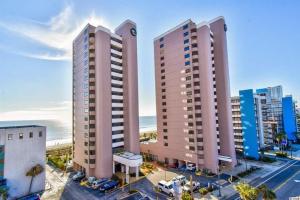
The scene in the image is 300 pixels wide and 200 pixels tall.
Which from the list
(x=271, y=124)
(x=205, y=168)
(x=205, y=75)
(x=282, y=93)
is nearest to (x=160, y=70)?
(x=205, y=75)

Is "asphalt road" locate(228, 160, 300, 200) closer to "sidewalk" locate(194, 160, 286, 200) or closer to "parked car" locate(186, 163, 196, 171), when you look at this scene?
"sidewalk" locate(194, 160, 286, 200)

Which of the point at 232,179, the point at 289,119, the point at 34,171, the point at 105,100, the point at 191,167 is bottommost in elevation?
the point at 232,179

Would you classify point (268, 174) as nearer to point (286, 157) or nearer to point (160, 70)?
point (286, 157)

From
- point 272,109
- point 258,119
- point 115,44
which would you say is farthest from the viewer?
point 272,109

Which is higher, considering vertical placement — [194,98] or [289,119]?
[194,98]

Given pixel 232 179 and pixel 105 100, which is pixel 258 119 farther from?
pixel 105 100

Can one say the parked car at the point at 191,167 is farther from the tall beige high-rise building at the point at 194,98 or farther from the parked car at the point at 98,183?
the parked car at the point at 98,183

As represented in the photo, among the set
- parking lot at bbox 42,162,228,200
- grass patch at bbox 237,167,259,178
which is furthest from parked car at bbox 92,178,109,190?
grass patch at bbox 237,167,259,178

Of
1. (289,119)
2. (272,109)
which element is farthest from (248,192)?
(289,119)

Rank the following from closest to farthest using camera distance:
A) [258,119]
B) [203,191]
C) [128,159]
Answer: [203,191]
[128,159]
[258,119]

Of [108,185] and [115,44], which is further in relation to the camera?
[115,44]
